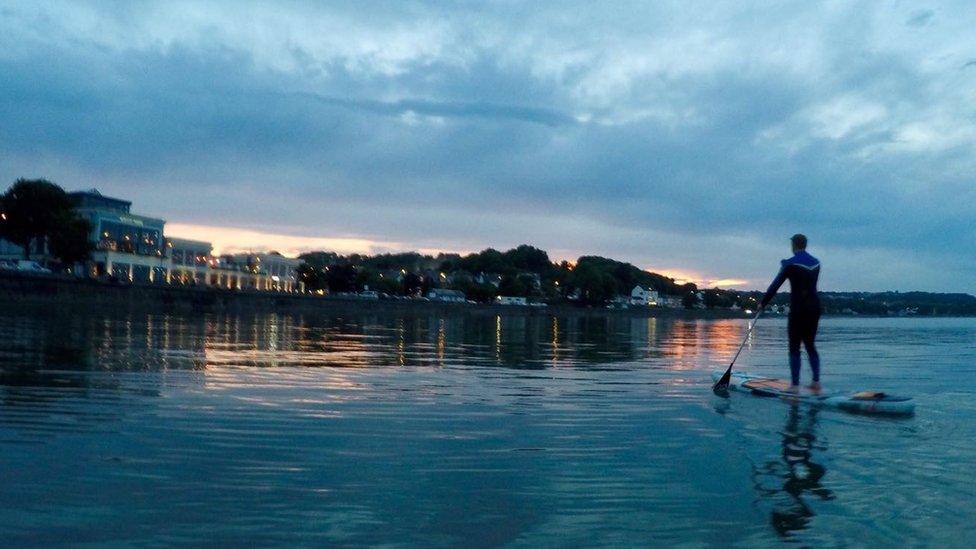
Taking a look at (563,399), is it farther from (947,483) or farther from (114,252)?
(114,252)

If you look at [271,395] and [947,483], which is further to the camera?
[271,395]

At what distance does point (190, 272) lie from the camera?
10644cm

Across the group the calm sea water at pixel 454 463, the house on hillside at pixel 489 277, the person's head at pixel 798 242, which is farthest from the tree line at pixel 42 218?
the house on hillside at pixel 489 277

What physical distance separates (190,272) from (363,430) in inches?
4156

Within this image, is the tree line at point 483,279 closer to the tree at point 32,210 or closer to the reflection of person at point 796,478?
the tree at point 32,210

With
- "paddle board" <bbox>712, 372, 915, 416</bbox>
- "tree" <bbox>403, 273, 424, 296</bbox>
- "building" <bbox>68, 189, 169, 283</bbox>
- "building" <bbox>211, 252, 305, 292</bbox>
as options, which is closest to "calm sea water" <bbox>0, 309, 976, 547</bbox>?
"paddle board" <bbox>712, 372, 915, 416</bbox>

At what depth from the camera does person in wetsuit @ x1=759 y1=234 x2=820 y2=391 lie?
11.0 meters

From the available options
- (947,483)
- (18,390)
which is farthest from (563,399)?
(18,390)

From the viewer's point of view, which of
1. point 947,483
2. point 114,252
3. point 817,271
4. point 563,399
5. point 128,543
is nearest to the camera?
point 128,543

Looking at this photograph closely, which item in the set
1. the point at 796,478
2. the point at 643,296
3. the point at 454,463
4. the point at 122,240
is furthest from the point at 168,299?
the point at 643,296

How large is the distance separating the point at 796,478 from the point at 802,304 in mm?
5443

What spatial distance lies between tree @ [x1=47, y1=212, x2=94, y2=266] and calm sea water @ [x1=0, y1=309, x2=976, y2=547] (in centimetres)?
6319

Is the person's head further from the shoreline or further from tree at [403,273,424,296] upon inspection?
tree at [403,273,424,296]

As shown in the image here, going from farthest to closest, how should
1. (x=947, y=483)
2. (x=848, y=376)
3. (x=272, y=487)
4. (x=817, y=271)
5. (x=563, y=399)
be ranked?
(x=848, y=376) → (x=817, y=271) → (x=563, y=399) → (x=947, y=483) → (x=272, y=487)
